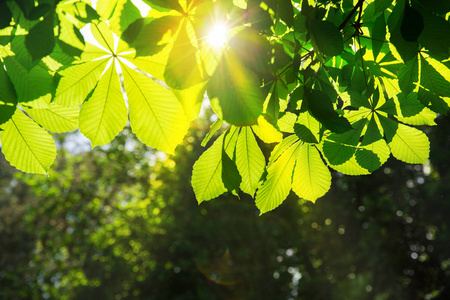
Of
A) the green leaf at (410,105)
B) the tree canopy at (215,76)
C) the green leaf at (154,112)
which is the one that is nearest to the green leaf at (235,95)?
the tree canopy at (215,76)

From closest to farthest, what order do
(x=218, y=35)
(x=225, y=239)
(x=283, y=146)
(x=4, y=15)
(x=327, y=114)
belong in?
1. (x=4, y=15)
2. (x=218, y=35)
3. (x=327, y=114)
4. (x=283, y=146)
5. (x=225, y=239)

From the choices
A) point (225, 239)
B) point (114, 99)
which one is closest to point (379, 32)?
point (114, 99)

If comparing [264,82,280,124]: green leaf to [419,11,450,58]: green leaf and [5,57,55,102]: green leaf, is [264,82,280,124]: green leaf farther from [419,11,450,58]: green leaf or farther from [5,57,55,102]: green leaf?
[5,57,55,102]: green leaf

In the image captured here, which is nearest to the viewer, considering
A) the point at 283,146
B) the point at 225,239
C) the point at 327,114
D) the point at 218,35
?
the point at 218,35

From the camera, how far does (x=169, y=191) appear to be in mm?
13328

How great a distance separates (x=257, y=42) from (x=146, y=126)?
0.31m

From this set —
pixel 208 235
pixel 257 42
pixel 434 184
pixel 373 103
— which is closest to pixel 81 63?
pixel 257 42

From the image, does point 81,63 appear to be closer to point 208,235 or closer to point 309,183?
point 309,183

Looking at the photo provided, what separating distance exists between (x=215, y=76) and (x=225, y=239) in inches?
458

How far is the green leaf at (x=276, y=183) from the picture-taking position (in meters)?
1.03

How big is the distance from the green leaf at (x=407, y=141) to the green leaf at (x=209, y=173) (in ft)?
1.77

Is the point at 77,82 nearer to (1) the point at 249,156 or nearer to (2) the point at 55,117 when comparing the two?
(2) the point at 55,117

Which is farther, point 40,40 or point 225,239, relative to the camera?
point 225,239

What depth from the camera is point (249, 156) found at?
945mm
